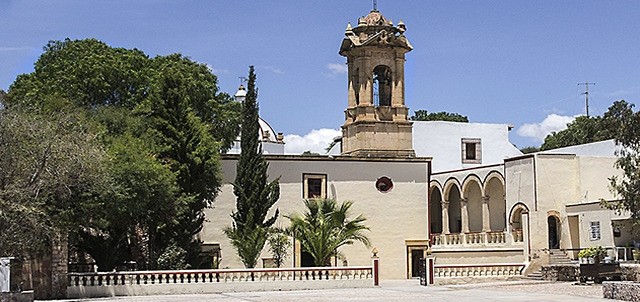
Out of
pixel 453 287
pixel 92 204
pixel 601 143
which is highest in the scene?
pixel 601 143

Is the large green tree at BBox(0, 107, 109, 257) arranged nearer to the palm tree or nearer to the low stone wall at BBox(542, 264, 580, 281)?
the palm tree

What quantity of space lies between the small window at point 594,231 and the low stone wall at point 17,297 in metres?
21.8

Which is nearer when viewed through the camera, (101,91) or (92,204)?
(92,204)

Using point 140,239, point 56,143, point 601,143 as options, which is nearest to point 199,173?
point 140,239

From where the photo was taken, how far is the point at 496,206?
42969 millimetres

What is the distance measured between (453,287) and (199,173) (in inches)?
379

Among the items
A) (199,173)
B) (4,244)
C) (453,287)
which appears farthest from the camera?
(199,173)

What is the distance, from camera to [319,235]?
105 feet

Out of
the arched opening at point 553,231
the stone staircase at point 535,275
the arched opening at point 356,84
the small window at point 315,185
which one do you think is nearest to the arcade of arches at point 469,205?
the arched opening at point 553,231

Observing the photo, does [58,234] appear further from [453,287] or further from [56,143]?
[453,287]

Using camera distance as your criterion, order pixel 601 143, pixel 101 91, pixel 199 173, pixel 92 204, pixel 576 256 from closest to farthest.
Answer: pixel 92 204 → pixel 199 173 → pixel 576 256 → pixel 101 91 → pixel 601 143

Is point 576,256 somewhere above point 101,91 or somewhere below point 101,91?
below

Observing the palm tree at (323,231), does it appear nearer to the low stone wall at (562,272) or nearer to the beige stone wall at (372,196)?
the beige stone wall at (372,196)

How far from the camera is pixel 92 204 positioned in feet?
86.5
